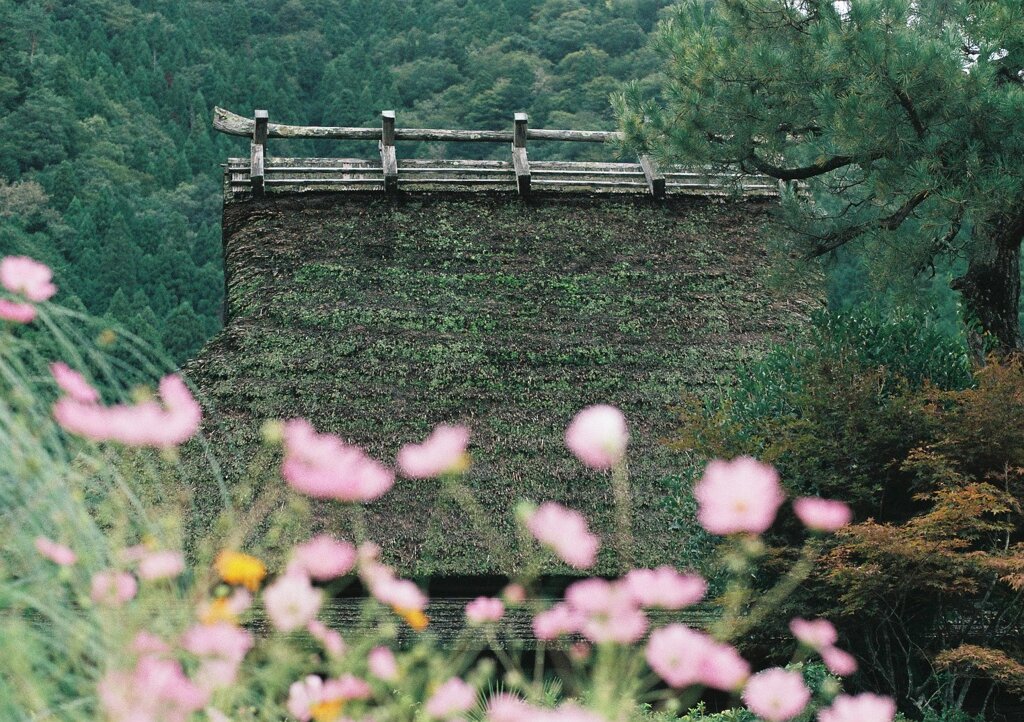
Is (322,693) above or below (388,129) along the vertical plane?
below

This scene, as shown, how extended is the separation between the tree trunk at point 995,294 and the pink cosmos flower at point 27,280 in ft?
18.9

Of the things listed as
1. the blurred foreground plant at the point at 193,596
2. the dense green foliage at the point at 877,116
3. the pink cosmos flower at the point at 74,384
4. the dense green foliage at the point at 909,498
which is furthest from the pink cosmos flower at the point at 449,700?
the dense green foliage at the point at 877,116

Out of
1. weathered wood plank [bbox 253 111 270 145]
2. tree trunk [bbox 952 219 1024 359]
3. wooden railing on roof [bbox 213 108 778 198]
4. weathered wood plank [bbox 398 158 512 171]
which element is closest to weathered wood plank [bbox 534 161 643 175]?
wooden railing on roof [bbox 213 108 778 198]

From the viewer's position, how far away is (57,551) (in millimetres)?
1586

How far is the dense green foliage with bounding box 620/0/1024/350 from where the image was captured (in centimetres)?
565

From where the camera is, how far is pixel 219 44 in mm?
26641

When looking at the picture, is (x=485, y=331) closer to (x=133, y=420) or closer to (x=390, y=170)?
(x=390, y=170)

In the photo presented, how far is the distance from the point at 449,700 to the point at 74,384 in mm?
649

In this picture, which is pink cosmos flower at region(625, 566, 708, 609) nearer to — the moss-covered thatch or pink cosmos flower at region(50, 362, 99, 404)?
pink cosmos flower at region(50, 362, 99, 404)

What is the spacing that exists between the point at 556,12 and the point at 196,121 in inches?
310

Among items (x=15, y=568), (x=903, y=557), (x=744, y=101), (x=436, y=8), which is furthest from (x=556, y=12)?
(x=15, y=568)

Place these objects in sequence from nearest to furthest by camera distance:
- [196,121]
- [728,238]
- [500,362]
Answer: [500,362] < [728,238] < [196,121]

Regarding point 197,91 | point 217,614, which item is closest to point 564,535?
point 217,614

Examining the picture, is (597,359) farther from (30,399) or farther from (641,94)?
(30,399)
